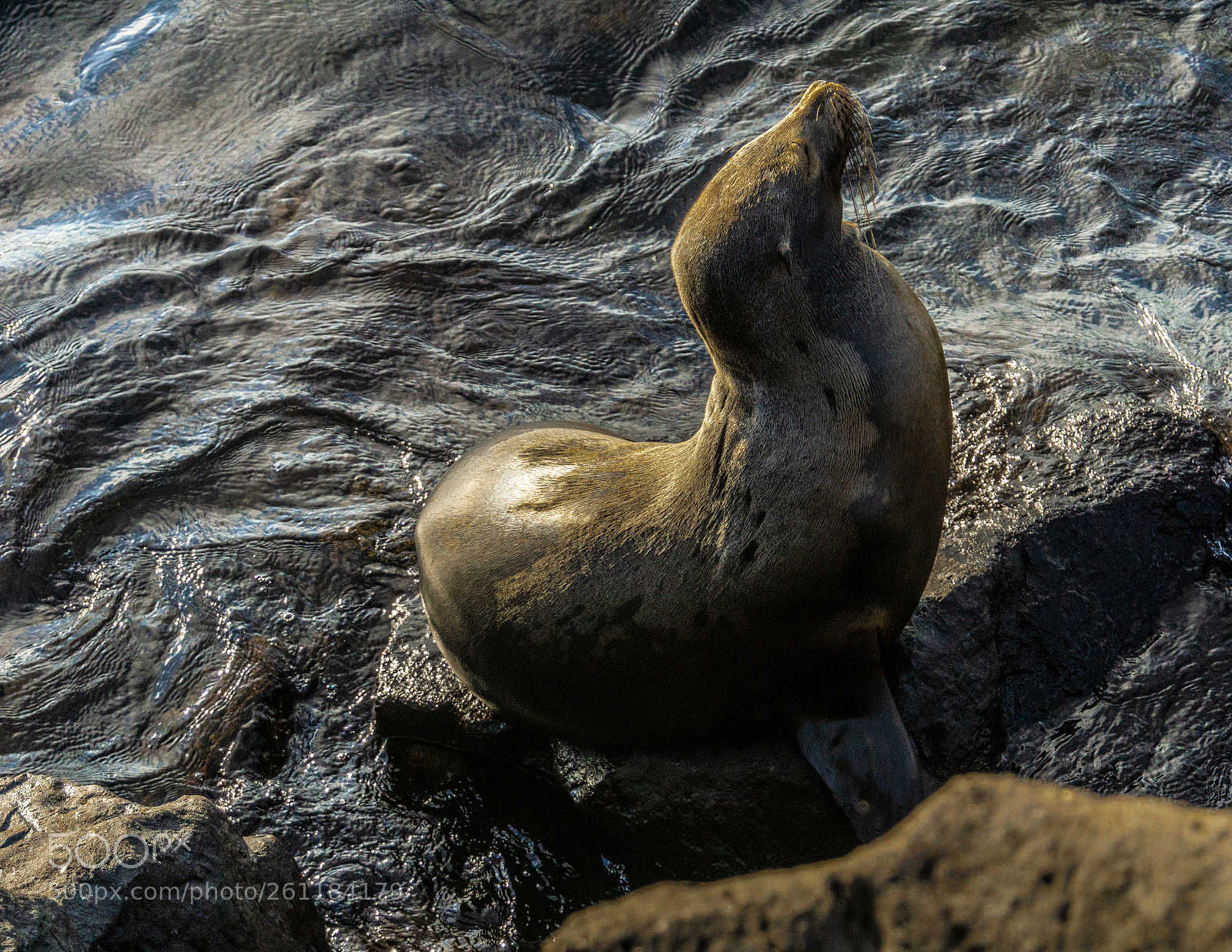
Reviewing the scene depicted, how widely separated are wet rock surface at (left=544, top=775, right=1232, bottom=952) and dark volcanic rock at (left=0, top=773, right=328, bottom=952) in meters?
1.56

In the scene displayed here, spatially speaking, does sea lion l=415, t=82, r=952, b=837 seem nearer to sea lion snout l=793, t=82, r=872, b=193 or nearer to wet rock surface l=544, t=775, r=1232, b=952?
sea lion snout l=793, t=82, r=872, b=193

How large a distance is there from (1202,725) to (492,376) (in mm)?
3401

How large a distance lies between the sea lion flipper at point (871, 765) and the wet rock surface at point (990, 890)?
188cm

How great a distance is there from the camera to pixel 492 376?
5480mm

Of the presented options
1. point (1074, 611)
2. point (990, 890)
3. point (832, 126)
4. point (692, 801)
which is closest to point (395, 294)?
point (832, 126)

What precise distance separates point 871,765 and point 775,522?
73 centimetres

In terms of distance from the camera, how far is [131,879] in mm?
2566

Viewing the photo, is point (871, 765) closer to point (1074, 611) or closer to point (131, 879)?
point (1074, 611)

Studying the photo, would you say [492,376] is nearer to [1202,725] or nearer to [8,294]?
[8,294]

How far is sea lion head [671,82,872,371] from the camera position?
10.2 feet

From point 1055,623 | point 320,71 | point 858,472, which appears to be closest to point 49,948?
point 858,472

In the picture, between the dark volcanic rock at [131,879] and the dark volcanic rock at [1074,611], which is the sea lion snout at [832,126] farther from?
the dark volcanic rock at [131,879]

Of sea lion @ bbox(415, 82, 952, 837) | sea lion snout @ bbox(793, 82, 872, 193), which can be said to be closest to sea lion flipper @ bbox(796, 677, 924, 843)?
sea lion @ bbox(415, 82, 952, 837)

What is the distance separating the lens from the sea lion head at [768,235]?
3.10 m
